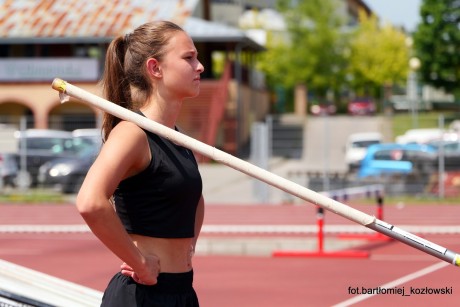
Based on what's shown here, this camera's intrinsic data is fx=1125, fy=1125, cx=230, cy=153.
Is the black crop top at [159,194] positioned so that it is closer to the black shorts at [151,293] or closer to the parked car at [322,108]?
the black shorts at [151,293]

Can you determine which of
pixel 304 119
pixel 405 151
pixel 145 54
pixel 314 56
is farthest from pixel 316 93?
pixel 145 54

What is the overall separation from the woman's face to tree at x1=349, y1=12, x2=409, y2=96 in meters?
65.6

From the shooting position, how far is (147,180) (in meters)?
3.84

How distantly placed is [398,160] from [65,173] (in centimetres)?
809

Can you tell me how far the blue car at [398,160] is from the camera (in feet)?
83.9

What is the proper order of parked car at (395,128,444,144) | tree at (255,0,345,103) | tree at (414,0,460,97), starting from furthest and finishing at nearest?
1. tree at (414,0,460,97)
2. tree at (255,0,345,103)
3. parked car at (395,128,444,144)

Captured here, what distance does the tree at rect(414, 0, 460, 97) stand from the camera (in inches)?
2643

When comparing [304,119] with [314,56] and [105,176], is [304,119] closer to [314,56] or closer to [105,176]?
[314,56]

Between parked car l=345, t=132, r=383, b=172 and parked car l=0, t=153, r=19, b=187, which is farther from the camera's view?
parked car l=345, t=132, r=383, b=172

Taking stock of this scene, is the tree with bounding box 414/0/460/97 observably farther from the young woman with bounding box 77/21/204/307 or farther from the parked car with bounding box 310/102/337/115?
the young woman with bounding box 77/21/204/307

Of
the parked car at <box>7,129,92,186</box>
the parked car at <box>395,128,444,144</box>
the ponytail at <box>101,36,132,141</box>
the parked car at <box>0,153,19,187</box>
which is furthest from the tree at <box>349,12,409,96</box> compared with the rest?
the ponytail at <box>101,36,132,141</box>

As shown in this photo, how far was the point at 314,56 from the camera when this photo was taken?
63875 millimetres

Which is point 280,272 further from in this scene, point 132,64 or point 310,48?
point 310,48

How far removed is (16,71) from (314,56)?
24.9 meters
